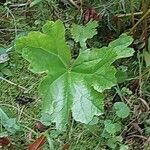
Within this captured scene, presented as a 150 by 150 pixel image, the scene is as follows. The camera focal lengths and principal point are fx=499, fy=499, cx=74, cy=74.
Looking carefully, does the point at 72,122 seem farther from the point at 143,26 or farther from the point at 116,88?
the point at 143,26

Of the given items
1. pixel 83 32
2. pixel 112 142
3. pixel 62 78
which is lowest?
pixel 112 142

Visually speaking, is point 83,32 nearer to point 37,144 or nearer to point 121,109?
point 121,109

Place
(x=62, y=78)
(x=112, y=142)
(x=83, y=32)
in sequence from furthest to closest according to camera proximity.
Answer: (x=83, y=32) → (x=112, y=142) → (x=62, y=78)

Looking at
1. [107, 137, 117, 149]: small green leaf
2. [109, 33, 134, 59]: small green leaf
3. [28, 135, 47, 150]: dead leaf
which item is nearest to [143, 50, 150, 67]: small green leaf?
[109, 33, 134, 59]: small green leaf

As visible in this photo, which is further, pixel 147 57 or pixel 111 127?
pixel 147 57

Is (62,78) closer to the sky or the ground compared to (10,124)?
closer to the sky

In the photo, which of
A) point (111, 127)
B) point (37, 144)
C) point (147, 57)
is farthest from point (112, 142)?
point (147, 57)

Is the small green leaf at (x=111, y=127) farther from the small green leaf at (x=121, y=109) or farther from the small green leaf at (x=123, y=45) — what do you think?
the small green leaf at (x=123, y=45)
